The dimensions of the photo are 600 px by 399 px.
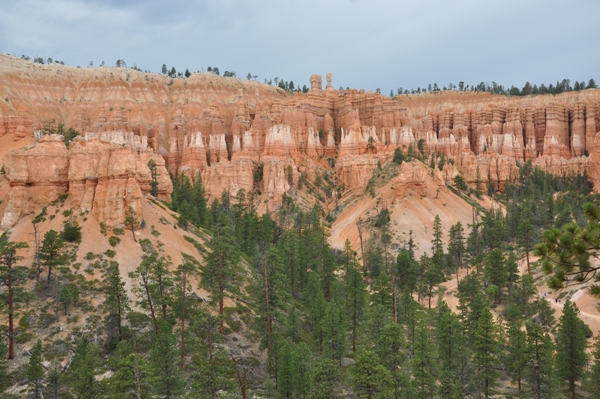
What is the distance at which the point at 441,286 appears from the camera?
72562 mm

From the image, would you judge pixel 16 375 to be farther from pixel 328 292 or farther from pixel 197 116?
pixel 197 116

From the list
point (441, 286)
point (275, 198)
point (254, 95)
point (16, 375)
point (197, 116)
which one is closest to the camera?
point (16, 375)

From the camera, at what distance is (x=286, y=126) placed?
131 m

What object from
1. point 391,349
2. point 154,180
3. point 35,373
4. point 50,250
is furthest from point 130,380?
point 154,180

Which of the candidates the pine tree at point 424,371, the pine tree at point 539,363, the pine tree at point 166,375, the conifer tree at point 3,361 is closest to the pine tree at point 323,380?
the pine tree at point 424,371

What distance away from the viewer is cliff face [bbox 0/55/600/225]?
415 feet

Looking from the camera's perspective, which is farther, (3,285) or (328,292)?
(328,292)

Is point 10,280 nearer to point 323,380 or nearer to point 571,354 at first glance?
point 323,380

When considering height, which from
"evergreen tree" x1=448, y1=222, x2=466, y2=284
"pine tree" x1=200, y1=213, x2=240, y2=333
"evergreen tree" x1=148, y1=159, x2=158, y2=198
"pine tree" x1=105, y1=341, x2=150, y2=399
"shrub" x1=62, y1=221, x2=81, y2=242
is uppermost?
"evergreen tree" x1=148, y1=159, x2=158, y2=198

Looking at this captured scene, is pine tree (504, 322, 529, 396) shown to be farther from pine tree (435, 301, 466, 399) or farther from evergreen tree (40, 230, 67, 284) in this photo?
evergreen tree (40, 230, 67, 284)

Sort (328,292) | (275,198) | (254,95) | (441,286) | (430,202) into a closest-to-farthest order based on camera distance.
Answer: (328,292) < (441,286) < (430,202) < (275,198) < (254,95)

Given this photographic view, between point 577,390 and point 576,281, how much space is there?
3025cm

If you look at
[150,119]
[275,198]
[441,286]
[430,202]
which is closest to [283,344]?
[441,286]

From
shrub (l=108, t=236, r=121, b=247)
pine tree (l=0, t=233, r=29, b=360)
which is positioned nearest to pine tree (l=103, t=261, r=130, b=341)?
pine tree (l=0, t=233, r=29, b=360)
